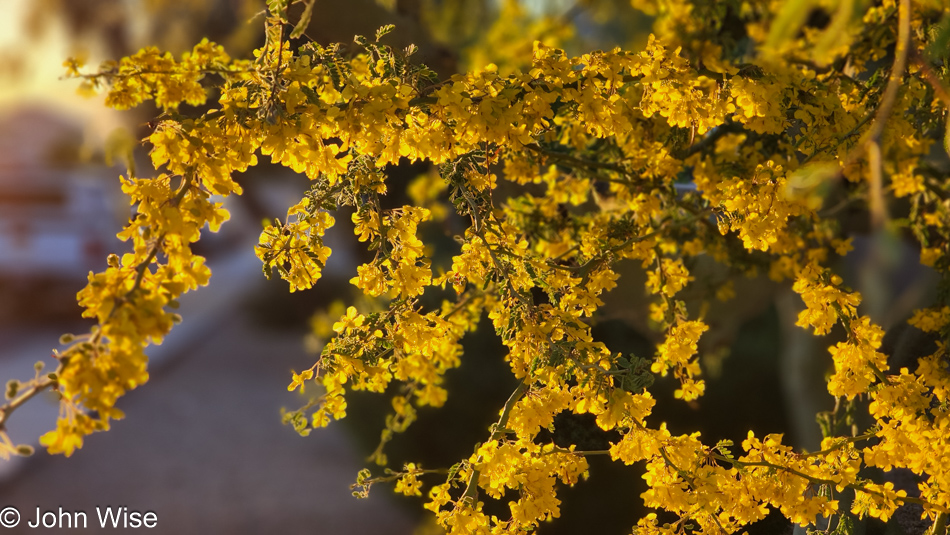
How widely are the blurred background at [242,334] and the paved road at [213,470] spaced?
0.04 feet

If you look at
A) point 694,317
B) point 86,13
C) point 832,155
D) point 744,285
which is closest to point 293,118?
point 832,155

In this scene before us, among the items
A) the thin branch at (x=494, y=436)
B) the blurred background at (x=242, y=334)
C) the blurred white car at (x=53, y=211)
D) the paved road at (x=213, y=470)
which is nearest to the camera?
the thin branch at (x=494, y=436)

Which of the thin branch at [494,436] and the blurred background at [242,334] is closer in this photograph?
the thin branch at [494,436]

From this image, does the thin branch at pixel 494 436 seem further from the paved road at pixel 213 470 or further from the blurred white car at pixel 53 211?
the blurred white car at pixel 53 211

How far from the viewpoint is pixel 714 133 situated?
182cm

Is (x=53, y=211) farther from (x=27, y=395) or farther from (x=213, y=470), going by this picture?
(x=27, y=395)

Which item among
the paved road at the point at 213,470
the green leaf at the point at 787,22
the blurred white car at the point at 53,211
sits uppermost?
the blurred white car at the point at 53,211

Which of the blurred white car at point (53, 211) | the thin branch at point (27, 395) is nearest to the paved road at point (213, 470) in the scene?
the blurred white car at point (53, 211)

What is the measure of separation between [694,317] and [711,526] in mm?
1028

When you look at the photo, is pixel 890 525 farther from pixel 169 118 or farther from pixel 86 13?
pixel 86 13

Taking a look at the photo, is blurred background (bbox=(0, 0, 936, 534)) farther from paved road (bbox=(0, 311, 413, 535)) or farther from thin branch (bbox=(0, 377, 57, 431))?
thin branch (bbox=(0, 377, 57, 431))

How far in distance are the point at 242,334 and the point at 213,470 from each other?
1.66m

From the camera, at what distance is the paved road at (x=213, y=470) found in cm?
321

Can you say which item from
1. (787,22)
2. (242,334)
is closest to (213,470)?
(242,334)
